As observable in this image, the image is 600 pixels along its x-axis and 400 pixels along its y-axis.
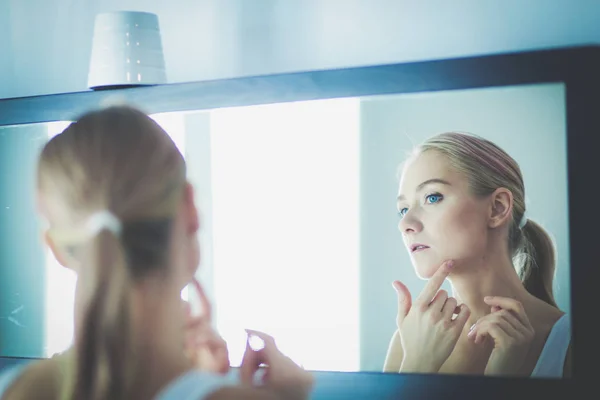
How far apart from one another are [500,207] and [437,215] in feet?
0.35

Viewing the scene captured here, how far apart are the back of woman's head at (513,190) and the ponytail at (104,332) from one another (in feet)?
1.98

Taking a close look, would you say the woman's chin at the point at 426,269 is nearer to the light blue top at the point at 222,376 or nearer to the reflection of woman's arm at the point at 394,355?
the reflection of woman's arm at the point at 394,355

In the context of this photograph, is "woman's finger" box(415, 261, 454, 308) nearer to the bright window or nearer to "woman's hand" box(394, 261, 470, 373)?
"woman's hand" box(394, 261, 470, 373)

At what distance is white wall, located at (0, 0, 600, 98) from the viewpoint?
5.37ft

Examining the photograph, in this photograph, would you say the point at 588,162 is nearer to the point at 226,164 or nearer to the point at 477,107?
the point at 477,107

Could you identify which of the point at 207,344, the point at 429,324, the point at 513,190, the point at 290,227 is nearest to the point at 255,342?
the point at 207,344

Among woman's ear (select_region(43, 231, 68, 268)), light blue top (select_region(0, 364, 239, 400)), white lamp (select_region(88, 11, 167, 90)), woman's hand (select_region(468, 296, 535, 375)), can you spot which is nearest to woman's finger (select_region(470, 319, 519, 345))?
woman's hand (select_region(468, 296, 535, 375))

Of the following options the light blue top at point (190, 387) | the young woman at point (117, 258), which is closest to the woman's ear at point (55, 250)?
the young woman at point (117, 258)

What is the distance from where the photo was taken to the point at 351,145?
4.88 ft

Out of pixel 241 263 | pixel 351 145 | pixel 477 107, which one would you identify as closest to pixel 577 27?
pixel 477 107

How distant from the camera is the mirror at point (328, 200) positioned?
4.51 feet

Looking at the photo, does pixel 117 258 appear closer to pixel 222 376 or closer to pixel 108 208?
pixel 108 208

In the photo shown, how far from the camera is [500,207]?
54.9 inches

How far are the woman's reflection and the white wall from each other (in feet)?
1.15
